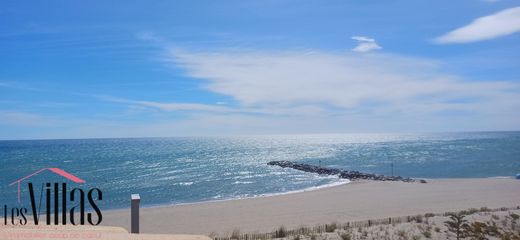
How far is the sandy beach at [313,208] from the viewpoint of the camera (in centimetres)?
2539

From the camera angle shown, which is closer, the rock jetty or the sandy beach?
the sandy beach

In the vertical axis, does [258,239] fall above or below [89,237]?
below

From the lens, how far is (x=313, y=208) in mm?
31062

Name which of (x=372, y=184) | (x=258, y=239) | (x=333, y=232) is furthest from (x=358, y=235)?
(x=372, y=184)

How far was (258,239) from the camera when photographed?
47.7ft

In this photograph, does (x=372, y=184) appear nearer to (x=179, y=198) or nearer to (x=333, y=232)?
(x=179, y=198)

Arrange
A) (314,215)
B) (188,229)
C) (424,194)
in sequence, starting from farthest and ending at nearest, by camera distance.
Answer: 1. (424,194)
2. (314,215)
3. (188,229)

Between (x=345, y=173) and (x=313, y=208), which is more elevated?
(x=313, y=208)

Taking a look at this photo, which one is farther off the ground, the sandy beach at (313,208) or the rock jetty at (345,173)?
the sandy beach at (313,208)

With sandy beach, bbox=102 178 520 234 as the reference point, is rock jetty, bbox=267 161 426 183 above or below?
below

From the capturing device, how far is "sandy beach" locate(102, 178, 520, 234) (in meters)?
25.4

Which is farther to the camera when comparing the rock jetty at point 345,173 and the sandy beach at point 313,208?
the rock jetty at point 345,173

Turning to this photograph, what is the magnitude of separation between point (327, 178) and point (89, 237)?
2196 inches

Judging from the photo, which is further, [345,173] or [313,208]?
[345,173]
